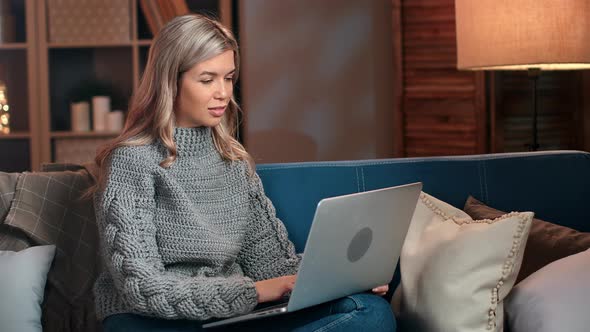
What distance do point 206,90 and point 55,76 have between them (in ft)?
7.86

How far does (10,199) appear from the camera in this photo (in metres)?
2.27

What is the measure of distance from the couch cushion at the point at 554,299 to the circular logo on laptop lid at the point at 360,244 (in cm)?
36

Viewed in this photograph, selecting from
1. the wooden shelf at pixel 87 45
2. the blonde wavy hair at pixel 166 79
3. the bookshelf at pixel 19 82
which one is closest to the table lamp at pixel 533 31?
the blonde wavy hair at pixel 166 79

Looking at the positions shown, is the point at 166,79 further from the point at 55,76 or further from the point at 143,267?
the point at 55,76

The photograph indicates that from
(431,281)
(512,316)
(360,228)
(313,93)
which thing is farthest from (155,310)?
(313,93)

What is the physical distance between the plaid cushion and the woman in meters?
0.18

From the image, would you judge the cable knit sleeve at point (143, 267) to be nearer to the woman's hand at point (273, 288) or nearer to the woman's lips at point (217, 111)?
the woman's hand at point (273, 288)

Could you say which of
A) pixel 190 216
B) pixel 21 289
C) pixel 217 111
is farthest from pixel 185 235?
pixel 21 289

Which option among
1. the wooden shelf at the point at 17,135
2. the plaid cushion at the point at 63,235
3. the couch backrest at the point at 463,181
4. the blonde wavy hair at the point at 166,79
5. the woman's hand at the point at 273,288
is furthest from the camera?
Result: the wooden shelf at the point at 17,135

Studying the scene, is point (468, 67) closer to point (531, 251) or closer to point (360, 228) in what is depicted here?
point (531, 251)

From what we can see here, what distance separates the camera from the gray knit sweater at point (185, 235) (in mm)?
1924

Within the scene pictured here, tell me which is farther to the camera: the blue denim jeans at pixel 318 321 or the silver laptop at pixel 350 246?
the blue denim jeans at pixel 318 321

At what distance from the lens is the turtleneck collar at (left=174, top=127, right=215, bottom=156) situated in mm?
2186

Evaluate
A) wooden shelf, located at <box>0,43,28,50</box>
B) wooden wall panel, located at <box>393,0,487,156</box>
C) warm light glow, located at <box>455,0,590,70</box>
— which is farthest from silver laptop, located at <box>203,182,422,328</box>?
wooden shelf, located at <box>0,43,28,50</box>
